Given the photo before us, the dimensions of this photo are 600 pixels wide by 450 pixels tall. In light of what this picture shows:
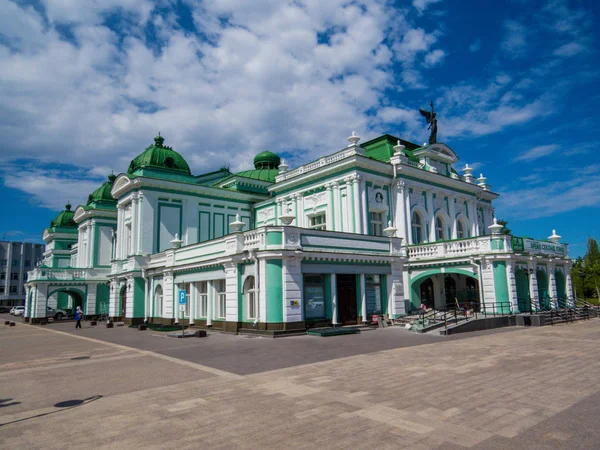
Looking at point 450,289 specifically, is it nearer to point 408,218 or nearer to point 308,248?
point 408,218

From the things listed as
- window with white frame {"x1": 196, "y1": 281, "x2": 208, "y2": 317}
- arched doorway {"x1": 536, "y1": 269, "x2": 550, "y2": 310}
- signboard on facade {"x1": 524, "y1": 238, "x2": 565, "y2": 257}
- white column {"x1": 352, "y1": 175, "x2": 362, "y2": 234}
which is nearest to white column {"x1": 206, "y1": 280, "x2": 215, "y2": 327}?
window with white frame {"x1": 196, "y1": 281, "x2": 208, "y2": 317}

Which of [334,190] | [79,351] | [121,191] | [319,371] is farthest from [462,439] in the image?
[121,191]

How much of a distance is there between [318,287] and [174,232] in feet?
52.3

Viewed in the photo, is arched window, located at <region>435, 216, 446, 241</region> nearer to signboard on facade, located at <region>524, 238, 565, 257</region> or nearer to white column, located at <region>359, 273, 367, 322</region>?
signboard on facade, located at <region>524, 238, 565, 257</region>

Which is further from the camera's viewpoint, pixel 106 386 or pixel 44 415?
pixel 106 386

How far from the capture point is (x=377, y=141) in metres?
33.2

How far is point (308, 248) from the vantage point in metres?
20.4

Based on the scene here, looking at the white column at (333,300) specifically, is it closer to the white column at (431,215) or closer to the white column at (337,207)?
the white column at (337,207)

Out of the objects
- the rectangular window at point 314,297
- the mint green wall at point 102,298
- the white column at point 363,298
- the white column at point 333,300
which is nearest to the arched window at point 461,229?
the white column at point 363,298

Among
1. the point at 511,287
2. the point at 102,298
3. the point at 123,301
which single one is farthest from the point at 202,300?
the point at 102,298

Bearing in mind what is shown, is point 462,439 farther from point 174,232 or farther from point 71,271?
point 71,271

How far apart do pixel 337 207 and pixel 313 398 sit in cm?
2182

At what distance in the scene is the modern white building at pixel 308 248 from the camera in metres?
20.6

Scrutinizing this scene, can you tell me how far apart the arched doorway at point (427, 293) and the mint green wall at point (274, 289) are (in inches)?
498
